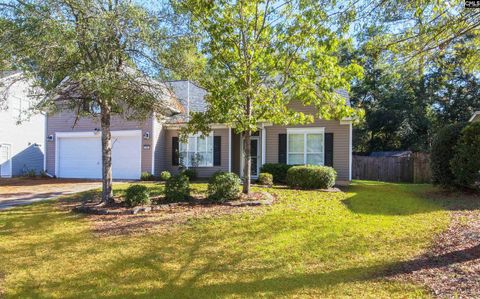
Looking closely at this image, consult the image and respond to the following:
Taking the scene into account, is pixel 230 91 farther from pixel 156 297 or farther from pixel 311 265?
pixel 156 297

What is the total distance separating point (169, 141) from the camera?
20094 millimetres

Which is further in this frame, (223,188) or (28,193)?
(28,193)

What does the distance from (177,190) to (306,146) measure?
844cm

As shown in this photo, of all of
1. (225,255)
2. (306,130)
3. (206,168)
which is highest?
(306,130)

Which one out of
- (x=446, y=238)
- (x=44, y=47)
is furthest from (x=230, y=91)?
(x=446, y=238)

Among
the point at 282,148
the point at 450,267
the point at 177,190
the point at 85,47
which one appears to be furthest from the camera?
the point at 282,148

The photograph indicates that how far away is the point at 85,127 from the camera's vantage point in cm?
2080

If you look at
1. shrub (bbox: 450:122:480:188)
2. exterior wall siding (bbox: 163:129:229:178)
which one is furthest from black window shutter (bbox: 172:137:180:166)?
shrub (bbox: 450:122:480:188)

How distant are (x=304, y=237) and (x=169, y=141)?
13878 mm

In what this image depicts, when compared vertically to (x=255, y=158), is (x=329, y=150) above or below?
above

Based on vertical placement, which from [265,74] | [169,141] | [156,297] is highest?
[265,74]

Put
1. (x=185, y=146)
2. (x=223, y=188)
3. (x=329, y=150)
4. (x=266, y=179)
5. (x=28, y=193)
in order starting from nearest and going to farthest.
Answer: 1. (x=223, y=188)
2. (x=28, y=193)
3. (x=266, y=179)
4. (x=329, y=150)
5. (x=185, y=146)

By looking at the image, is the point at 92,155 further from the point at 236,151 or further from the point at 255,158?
the point at 255,158

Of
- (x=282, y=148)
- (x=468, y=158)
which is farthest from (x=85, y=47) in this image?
(x=468, y=158)
